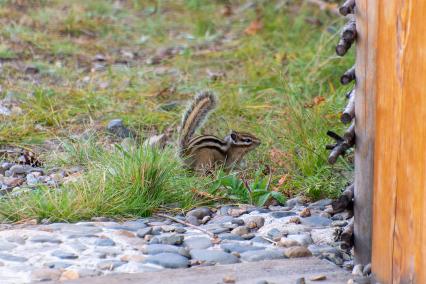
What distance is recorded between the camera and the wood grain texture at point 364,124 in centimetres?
378

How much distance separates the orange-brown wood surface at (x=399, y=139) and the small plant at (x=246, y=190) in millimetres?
1519

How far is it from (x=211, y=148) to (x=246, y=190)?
0.66 meters

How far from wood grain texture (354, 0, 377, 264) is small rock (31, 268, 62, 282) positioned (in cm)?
126

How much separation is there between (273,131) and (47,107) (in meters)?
1.87

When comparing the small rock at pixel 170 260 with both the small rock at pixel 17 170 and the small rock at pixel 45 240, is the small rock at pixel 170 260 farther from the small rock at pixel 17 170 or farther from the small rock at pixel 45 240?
the small rock at pixel 17 170

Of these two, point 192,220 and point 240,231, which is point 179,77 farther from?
point 240,231

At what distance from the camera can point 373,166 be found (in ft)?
12.8

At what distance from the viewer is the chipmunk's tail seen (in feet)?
20.0

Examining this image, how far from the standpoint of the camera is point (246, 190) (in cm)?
537

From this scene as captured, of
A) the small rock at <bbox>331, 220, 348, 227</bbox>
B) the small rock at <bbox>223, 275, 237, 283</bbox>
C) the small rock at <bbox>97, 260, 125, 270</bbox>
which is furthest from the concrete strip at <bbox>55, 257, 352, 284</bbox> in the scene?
the small rock at <bbox>331, 220, 348, 227</bbox>

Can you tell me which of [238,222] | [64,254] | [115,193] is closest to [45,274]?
[64,254]

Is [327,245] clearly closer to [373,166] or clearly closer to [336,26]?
[373,166]

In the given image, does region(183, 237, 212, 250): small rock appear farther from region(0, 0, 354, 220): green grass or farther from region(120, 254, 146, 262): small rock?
region(0, 0, 354, 220): green grass

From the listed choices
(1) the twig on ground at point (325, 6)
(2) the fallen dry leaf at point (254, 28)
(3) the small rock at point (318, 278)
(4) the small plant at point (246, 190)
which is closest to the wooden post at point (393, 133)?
(3) the small rock at point (318, 278)
